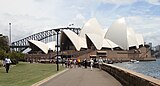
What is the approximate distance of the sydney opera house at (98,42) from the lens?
410 ft

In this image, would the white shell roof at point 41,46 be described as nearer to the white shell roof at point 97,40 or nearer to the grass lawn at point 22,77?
the white shell roof at point 97,40

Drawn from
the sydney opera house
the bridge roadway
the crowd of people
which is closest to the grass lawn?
the bridge roadway

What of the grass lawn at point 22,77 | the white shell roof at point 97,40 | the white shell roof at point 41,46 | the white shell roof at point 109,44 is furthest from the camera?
the white shell roof at point 41,46

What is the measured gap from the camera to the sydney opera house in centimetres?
12506

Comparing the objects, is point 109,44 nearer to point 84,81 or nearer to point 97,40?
point 97,40

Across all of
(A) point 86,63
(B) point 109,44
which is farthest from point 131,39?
(A) point 86,63

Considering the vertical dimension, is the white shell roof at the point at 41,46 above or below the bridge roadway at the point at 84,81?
above

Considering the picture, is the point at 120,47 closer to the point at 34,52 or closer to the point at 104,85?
the point at 34,52

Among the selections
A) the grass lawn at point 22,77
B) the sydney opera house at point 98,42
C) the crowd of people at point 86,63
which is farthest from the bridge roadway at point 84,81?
the sydney opera house at point 98,42

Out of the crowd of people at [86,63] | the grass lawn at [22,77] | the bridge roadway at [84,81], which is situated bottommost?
the bridge roadway at [84,81]

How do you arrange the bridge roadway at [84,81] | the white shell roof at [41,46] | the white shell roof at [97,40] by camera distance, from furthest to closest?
the white shell roof at [41,46] → the white shell roof at [97,40] → the bridge roadway at [84,81]

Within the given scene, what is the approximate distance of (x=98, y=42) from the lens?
416 ft

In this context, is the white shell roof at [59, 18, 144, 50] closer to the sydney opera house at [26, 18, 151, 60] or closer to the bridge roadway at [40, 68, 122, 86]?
the sydney opera house at [26, 18, 151, 60]

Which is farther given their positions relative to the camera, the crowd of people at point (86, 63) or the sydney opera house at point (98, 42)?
the sydney opera house at point (98, 42)
